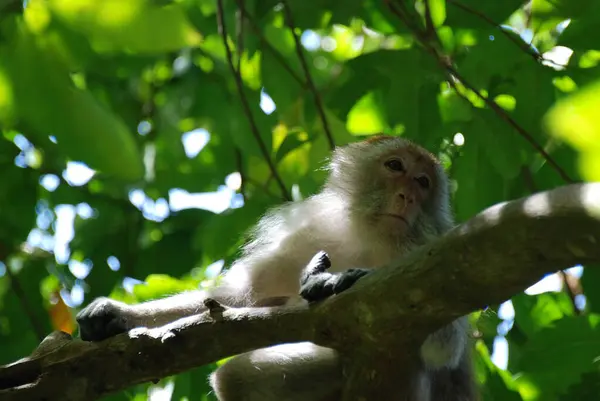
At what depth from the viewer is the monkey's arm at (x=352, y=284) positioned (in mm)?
2719

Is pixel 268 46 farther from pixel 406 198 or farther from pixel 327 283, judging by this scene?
pixel 327 283

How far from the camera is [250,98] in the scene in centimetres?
457

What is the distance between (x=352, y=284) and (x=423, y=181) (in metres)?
2.06

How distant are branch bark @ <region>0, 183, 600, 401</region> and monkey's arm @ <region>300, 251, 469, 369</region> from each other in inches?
6.2

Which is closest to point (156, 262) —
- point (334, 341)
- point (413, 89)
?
point (413, 89)

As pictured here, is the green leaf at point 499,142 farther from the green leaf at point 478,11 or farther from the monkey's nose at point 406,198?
the monkey's nose at point 406,198

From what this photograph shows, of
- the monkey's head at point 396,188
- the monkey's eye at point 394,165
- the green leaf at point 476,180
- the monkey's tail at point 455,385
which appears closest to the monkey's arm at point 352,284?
the monkey's tail at point 455,385

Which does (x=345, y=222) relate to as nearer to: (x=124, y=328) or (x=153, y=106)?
(x=124, y=328)

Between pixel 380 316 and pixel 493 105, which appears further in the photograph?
pixel 493 105

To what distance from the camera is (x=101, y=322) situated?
3.37 m

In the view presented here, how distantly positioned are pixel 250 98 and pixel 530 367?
2274 millimetres

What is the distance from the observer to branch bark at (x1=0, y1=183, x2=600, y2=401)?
75.7 inches

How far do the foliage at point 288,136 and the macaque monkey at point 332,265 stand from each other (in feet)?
0.56

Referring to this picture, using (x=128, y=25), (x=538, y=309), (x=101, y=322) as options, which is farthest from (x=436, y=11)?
(x=128, y=25)
